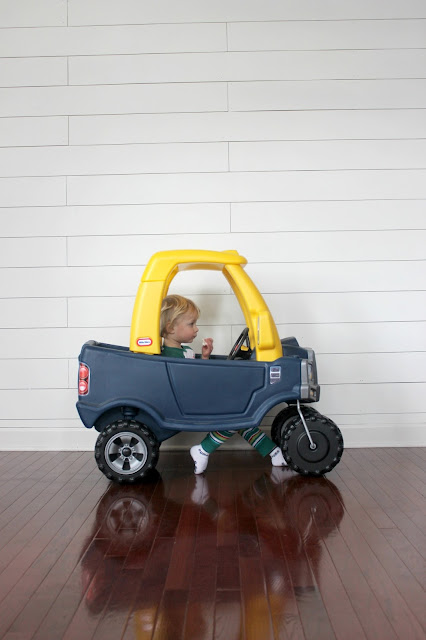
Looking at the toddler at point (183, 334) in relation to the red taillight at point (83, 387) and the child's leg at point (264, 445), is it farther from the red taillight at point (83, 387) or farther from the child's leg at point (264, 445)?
the red taillight at point (83, 387)

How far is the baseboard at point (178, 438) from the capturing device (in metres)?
4.15

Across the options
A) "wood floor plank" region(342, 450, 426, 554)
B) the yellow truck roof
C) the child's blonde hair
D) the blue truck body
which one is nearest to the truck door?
the blue truck body

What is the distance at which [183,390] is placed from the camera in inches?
134

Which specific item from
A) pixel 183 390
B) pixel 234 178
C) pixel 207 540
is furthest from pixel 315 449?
pixel 234 178

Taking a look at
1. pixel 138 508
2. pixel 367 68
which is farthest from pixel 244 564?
pixel 367 68

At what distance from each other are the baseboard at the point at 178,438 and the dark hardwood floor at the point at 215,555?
52cm

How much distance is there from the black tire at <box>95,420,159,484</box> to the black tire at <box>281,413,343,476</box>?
2.24ft

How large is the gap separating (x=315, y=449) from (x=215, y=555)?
1.17 metres

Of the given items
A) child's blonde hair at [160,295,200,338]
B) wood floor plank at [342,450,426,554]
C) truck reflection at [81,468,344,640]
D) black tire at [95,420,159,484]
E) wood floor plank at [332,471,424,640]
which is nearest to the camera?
wood floor plank at [332,471,424,640]

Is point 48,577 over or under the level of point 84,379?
under

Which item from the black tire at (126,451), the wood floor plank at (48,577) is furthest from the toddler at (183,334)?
the wood floor plank at (48,577)

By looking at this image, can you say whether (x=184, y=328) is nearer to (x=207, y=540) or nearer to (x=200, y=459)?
(x=200, y=459)

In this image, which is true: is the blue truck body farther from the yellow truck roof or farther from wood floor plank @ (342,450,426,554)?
wood floor plank @ (342,450,426,554)

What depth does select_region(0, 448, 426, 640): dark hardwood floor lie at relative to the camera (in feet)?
5.95
